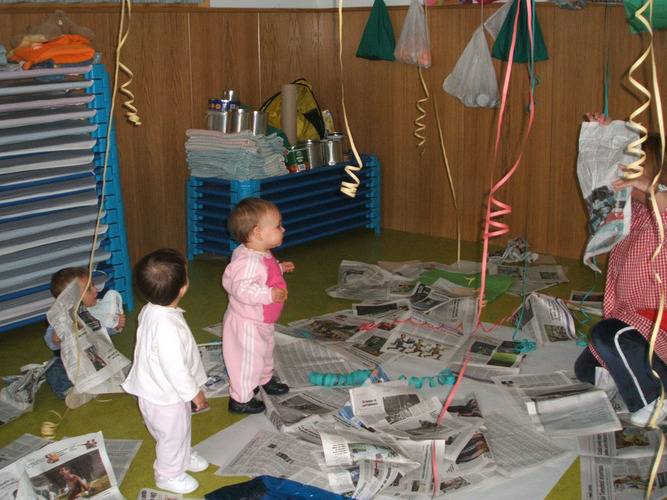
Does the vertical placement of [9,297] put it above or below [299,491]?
above

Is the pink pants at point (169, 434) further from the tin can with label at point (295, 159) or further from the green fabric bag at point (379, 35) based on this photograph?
the green fabric bag at point (379, 35)

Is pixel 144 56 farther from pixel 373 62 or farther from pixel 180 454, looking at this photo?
pixel 180 454

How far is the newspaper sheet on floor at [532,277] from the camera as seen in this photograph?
344 cm

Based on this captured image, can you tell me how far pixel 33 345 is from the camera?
292 centimetres

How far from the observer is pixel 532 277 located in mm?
3592

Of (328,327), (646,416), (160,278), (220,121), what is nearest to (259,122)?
(220,121)

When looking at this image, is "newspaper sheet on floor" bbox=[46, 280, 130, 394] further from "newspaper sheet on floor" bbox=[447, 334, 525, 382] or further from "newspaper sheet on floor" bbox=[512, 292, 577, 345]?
"newspaper sheet on floor" bbox=[512, 292, 577, 345]

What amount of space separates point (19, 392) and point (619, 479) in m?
1.87

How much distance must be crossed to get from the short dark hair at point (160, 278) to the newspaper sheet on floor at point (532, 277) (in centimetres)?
197

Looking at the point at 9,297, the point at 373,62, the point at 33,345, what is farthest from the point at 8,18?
the point at 373,62

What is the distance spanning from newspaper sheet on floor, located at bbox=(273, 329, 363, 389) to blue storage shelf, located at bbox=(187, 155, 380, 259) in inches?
45.1

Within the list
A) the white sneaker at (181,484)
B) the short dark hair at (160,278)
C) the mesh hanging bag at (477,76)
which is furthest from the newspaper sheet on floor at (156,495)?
the mesh hanging bag at (477,76)

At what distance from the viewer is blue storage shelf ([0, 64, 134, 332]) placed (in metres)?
2.85

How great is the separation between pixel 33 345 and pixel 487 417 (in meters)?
1.83
